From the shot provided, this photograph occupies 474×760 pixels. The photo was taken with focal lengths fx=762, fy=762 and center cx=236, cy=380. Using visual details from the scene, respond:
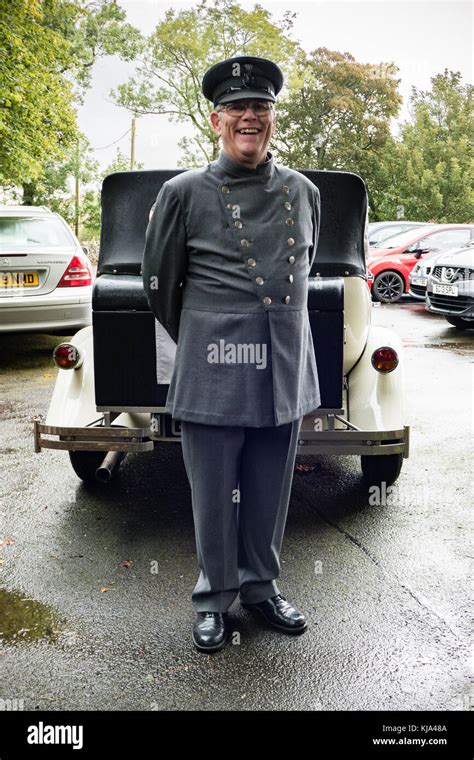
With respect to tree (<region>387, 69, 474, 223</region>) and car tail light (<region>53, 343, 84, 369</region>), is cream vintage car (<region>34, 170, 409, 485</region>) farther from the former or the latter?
tree (<region>387, 69, 474, 223</region>)

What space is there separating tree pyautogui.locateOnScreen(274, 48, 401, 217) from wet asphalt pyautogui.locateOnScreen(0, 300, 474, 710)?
35429mm

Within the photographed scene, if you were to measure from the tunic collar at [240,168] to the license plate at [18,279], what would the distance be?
19.7 ft

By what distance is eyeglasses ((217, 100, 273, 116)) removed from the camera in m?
2.87

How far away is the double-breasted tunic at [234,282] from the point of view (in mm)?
2875

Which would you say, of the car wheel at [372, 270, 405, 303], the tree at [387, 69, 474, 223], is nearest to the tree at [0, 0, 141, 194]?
the car wheel at [372, 270, 405, 303]

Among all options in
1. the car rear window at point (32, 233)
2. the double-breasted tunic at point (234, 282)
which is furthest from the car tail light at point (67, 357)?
the car rear window at point (32, 233)

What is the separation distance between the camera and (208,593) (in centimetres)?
316

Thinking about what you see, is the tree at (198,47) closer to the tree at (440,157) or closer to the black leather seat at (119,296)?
the tree at (440,157)

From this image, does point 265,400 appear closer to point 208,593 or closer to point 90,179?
point 208,593

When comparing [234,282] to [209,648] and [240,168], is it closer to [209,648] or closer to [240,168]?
[240,168]

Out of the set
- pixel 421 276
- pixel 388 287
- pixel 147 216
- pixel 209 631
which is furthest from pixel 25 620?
pixel 388 287
